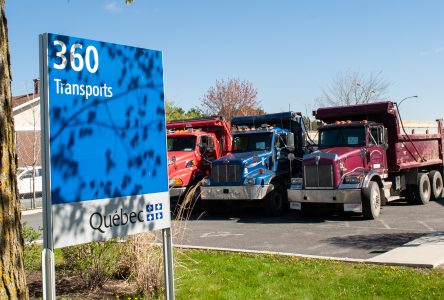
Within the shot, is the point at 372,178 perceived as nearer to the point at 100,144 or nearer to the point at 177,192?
the point at 177,192

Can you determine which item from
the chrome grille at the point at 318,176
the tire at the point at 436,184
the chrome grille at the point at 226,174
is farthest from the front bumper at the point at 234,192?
the tire at the point at 436,184

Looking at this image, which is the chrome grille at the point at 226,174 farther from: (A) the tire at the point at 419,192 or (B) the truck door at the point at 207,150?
(A) the tire at the point at 419,192

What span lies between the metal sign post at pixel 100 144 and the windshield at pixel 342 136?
33.7ft

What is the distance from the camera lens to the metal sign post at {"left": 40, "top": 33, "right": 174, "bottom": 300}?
12.6 ft

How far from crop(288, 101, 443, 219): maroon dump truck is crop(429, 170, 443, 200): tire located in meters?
0.03

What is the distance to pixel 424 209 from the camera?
1520 cm

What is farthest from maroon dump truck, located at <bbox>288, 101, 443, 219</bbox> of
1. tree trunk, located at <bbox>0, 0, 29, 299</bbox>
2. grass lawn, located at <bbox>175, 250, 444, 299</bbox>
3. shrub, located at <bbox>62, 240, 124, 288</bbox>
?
tree trunk, located at <bbox>0, 0, 29, 299</bbox>

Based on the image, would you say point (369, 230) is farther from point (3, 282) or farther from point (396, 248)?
point (3, 282)

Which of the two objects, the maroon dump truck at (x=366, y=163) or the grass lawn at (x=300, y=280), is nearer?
the grass lawn at (x=300, y=280)

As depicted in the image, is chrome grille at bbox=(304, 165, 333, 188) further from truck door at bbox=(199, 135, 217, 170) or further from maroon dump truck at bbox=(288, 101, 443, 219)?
truck door at bbox=(199, 135, 217, 170)

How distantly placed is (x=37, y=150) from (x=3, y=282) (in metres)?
28.9

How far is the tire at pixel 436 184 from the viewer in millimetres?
17422

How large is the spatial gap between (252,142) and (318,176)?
114 inches

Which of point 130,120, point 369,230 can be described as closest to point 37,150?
point 369,230
